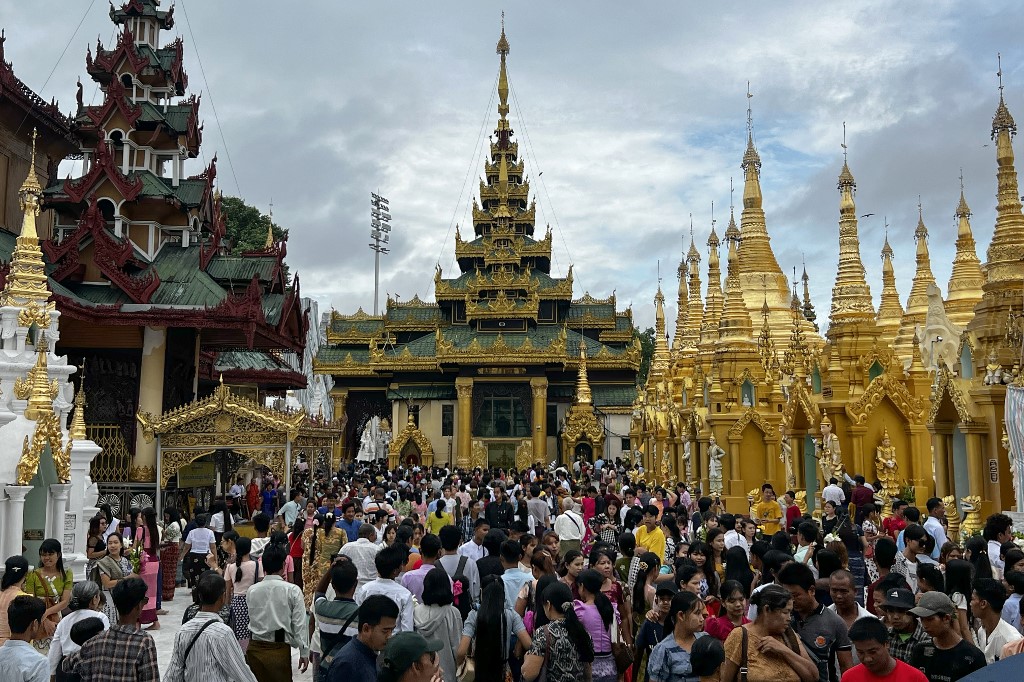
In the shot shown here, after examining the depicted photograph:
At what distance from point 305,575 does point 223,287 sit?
51.9 feet

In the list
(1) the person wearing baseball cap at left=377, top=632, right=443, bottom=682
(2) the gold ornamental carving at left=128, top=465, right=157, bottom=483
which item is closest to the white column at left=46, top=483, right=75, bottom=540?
(1) the person wearing baseball cap at left=377, top=632, right=443, bottom=682

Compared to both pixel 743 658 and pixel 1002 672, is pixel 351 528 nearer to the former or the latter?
pixel 743 658

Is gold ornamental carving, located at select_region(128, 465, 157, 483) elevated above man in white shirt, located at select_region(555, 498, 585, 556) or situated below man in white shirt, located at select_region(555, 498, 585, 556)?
above

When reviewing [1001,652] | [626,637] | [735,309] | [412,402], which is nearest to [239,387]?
[412,402]

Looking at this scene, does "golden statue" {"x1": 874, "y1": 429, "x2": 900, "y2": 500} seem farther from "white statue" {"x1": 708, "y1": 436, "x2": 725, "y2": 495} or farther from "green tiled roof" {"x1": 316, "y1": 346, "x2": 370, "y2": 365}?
"green tiled roof" {"x1": 316, "y1": 346, "x2": 370, "y2": 365}

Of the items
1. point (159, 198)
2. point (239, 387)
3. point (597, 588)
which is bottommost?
point (597, 588)

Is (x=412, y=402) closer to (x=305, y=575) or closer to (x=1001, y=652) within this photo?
(x=305, y=575)

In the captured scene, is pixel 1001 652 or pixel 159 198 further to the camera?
pixel 159 198

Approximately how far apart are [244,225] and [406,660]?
47731 mm

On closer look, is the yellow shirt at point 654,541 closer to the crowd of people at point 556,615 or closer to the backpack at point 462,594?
the crowd of people at point 556,615

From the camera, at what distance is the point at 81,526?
1277cm

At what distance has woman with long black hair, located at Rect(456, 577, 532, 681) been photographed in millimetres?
5855

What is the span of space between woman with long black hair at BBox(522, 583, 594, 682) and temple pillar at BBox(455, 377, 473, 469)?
3509 cm

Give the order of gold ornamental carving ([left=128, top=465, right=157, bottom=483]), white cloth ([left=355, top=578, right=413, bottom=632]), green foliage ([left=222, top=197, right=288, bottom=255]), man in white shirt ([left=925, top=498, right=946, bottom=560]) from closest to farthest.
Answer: white cloth ([left=355, top=578, right=413, bottom=632])
man in white shirt ([left=925, top=498, right=946, bottom=560])
gold ornamental carving ([left=128, top=465, right=157, bottom=483])
green foliage ([left=222, top=197, right=288, bottom=255])
